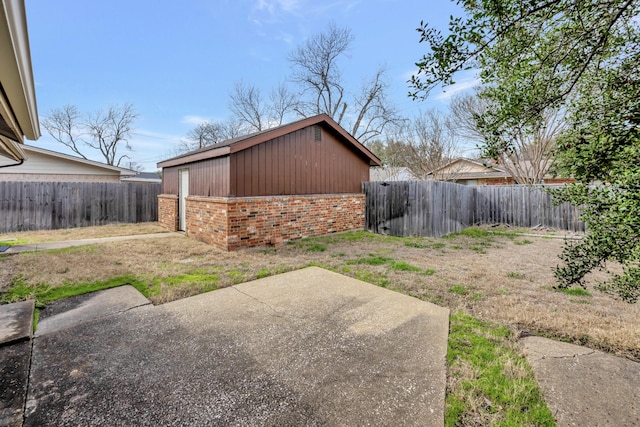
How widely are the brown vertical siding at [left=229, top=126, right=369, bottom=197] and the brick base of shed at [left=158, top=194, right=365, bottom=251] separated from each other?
260 millimetres

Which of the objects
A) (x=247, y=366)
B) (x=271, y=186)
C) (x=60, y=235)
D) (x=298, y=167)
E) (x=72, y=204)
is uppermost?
(x=298, y=167)

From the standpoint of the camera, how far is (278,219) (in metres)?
7.52

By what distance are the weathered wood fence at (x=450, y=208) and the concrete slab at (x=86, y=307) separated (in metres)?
7.46

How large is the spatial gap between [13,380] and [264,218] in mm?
5366

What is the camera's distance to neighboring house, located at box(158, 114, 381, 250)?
678 cm

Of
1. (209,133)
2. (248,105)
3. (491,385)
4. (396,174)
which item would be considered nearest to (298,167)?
(491,385)

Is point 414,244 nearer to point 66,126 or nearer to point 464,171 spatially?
point 464,171

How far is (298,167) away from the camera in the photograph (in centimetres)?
807

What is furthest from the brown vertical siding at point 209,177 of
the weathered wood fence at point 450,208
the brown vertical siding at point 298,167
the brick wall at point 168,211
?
the weathered wood fence at point 450,208

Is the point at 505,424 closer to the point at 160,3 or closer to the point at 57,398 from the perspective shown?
the point at 57,398

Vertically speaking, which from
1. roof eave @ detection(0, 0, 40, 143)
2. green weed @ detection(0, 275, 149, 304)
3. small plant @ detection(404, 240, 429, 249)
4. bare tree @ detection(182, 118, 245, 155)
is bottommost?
green weed @ detection(0, 275, 149, 304)

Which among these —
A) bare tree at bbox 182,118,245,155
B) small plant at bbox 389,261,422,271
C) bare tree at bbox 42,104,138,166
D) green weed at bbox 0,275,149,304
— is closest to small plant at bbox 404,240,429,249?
small plant at bbox 389,261,422,271

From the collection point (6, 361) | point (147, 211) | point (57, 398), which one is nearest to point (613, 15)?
point (57, 398)

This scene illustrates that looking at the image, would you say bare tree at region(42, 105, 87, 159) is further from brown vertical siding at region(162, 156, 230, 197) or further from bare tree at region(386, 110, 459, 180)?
bare tree at region(386, 110, 459, 180)
